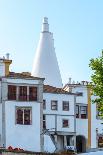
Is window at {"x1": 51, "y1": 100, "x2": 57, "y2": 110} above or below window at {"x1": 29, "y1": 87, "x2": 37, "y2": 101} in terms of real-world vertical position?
below

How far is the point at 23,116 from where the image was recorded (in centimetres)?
6688

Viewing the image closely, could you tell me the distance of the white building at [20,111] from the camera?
66.8 m

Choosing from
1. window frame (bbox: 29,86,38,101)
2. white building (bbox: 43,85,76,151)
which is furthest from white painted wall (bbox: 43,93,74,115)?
window frame (bbox: 29,86,38,101)

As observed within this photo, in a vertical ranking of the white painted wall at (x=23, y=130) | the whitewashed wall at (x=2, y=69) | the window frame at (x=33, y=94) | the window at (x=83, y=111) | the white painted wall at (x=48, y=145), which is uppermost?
the whitewashed wall at (x=2, y=69)

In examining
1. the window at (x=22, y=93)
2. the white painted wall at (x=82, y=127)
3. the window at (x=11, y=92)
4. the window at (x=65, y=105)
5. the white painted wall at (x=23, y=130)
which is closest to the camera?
the white painted wall at (x=23, y=130)

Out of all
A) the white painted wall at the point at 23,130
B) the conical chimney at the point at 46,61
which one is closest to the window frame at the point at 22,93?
the white painted wall at the point at 23,130

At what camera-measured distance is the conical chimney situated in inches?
4134

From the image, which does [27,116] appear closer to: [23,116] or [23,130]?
[23,116]

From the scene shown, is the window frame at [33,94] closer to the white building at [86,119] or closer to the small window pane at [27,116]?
the small window pane at [27,116]

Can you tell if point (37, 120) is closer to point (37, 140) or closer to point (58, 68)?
point (37, 140)

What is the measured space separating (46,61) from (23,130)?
48098mm

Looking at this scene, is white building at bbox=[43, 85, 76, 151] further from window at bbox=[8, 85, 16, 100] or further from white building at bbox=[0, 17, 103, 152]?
window at bbox=[8, 85, 16, 100]

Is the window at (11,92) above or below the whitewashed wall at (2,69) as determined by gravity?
below

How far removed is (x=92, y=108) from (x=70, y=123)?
4676 millimetres
